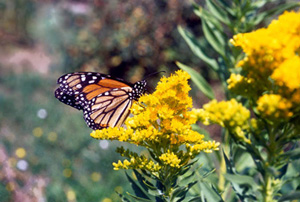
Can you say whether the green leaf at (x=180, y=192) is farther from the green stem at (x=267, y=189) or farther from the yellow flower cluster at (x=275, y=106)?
the yellow flower cluster at (x=275, y=106)

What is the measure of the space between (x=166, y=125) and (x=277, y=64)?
0.57 metres

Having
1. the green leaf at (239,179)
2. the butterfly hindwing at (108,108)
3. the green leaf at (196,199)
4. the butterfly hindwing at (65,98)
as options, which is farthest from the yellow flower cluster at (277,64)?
the butterfly hindwing at (65,98)

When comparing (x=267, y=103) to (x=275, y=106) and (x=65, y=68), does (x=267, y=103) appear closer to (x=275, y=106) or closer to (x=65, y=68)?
(x=275, y=106)

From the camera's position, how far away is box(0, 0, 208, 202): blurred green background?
4.35 meters

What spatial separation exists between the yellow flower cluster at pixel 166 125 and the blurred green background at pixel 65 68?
2.53 metres

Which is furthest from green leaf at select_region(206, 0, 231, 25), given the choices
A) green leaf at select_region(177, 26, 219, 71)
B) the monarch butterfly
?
the monarch butterfly

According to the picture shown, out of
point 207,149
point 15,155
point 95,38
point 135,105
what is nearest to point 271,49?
point 207,149

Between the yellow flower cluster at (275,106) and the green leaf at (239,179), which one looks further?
the green leaf at (239,179)

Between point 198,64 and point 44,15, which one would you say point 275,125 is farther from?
point 44,15

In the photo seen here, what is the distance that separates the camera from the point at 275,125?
49.1 inches

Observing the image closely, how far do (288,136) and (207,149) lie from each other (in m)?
0.41

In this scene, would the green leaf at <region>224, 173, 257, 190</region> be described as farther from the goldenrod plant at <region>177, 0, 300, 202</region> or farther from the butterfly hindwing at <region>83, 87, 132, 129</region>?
the butterfly hindwing at <region>83, 87, 132, 129</region>

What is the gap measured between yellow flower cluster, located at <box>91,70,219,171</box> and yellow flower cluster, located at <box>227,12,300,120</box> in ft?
1.26

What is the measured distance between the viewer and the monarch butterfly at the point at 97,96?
118 inches
